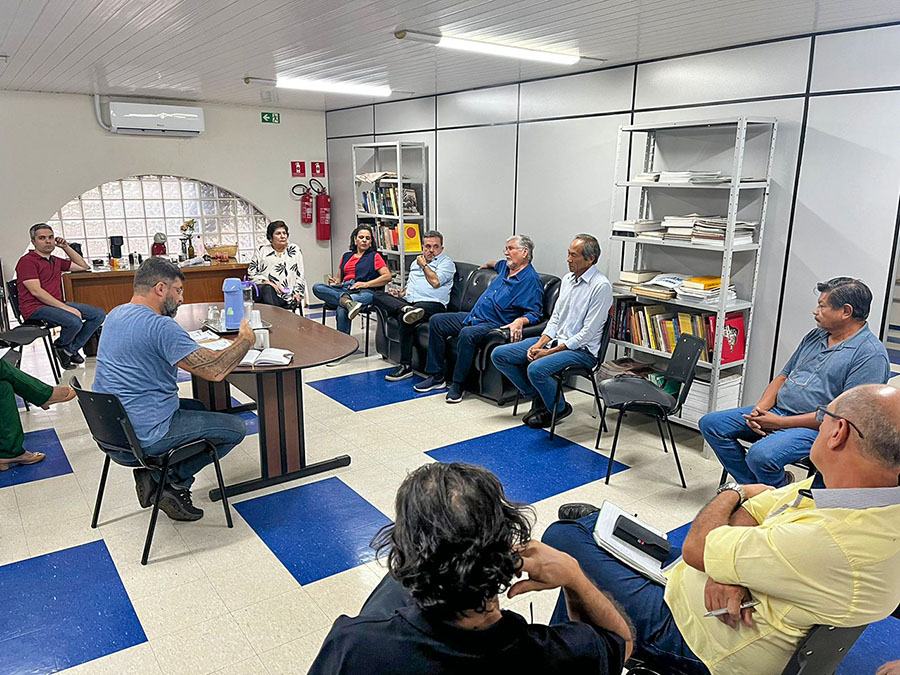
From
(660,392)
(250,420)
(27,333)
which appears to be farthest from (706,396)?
(27,333)

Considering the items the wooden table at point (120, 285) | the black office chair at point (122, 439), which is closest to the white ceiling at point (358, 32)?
the wooden table at point (120, 285)

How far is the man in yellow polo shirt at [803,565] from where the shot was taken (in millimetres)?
1485

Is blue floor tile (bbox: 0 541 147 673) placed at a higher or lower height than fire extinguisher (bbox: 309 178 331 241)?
lower

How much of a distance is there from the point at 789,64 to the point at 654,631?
3659 mm

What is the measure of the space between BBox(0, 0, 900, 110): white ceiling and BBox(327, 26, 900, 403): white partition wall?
17cm

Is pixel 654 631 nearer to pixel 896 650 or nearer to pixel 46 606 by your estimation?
pixel 896 650

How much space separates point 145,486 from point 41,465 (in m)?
1.26

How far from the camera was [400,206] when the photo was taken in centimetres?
700

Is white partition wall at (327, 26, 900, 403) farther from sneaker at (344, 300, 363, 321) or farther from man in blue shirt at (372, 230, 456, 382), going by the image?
sneaker at (344, 300, 363, 321)

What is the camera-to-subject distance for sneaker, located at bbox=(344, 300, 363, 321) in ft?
20.2

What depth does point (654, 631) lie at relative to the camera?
1.82 m

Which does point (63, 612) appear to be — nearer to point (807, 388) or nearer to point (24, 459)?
point (24, 459)

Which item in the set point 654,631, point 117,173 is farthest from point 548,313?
point 117,173

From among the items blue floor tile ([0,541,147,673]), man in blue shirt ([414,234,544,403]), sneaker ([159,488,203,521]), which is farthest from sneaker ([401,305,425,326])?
blue floor tile ([0,541,147,673])
